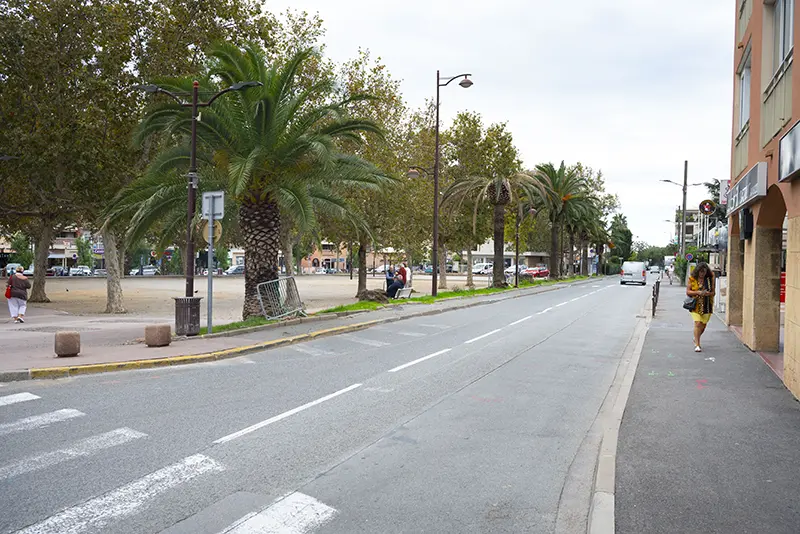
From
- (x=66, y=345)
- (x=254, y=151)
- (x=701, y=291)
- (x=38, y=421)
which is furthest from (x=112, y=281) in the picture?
(x=701, y=291)

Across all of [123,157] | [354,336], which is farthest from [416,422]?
[123,157]

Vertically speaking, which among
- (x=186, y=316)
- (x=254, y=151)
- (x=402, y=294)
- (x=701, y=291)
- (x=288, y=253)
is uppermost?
(x=254, y=151)

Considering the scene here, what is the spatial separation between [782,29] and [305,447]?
10.6m

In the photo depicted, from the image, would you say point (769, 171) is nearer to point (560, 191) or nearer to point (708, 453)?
point (708, 453)

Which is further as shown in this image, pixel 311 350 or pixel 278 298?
pixel 278 298

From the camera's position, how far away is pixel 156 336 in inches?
498

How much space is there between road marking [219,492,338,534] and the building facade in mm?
6875

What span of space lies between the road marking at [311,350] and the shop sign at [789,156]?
27.3 feet

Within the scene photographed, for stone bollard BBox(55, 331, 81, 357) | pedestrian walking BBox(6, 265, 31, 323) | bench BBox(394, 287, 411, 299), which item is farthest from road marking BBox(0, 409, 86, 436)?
bench BBox(394, 287, 411, 299)

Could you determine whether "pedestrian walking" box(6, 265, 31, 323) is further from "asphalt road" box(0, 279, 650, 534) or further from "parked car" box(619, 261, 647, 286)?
"parked car" box(619, 261, 647, 286)

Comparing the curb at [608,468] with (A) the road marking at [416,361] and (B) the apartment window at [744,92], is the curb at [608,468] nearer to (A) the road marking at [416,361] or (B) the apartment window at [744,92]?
(A) the road marking at [416,361]

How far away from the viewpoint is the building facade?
8773mm

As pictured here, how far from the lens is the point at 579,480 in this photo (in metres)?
5.42

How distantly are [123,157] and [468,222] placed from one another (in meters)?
25.5
